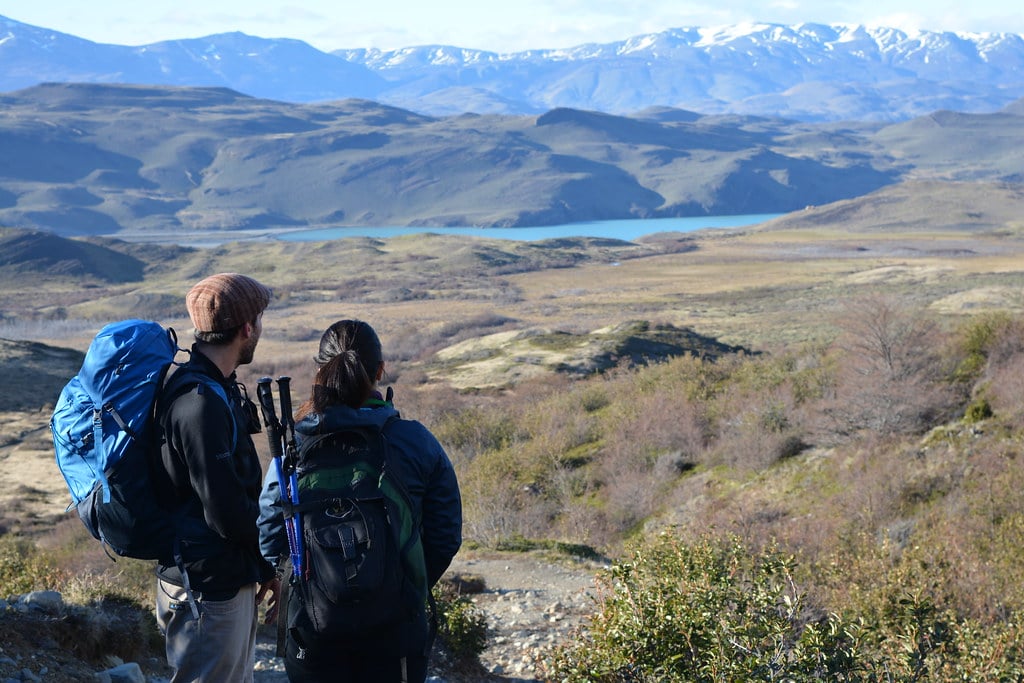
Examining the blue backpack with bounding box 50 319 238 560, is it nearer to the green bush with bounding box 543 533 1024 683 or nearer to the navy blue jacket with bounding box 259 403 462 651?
the navy blue jacket with bounding box 259 403 462 651

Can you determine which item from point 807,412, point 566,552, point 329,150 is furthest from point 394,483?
point 329,150

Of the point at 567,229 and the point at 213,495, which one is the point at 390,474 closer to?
the point at 213,495

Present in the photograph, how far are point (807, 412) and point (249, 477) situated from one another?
467 inches

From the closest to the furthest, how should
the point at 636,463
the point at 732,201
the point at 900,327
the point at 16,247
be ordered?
the point at 900,327, the point at 636,463, the point at 16,247, the point at 732,201

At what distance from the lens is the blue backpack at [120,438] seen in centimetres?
306

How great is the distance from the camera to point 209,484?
3012 millimetres

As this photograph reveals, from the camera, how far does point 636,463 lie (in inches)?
598

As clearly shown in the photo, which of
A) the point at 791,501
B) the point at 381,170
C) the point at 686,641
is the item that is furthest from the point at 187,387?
the point at 381,170

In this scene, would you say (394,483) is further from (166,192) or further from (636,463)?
(166,192)

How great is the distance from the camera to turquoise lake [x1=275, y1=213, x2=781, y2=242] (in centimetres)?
12638

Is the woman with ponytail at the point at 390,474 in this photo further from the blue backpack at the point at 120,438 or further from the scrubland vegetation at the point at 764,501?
the scrubland vegetation at the point at 764,501

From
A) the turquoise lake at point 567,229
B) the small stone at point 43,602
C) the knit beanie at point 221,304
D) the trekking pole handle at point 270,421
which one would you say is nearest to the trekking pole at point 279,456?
the trekking pole handle at point 270,421

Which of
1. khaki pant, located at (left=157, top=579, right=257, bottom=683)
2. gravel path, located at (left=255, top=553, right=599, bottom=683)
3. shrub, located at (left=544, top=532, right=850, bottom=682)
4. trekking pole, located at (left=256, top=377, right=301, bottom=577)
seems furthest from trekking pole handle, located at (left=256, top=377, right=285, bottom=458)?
gravel path, located at (left=255, top=553, right=599, bottom=683)

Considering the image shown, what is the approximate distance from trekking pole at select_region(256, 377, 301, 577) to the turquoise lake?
118 metres
